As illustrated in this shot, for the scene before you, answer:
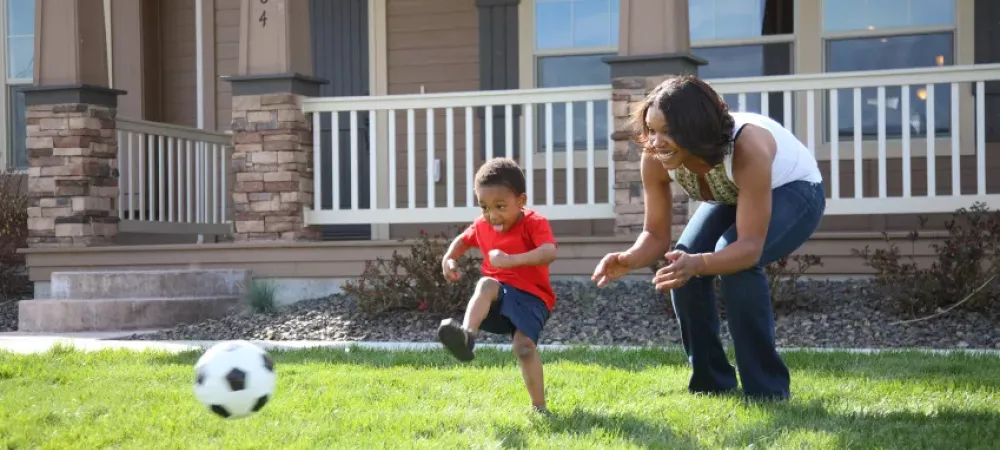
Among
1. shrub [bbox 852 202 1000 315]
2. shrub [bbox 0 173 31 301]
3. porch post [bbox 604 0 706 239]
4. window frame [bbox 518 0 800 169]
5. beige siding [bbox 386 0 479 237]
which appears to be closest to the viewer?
shrub [bbox 852 202 1000 315]

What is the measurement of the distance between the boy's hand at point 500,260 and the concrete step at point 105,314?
5.14 m

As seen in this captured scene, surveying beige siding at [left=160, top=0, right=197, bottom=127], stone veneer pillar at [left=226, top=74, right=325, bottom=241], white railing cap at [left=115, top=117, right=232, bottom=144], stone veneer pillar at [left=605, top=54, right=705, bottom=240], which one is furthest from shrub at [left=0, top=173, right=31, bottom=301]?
stone veneer pillar at [left=605, top=54, right=705, bottom=240]

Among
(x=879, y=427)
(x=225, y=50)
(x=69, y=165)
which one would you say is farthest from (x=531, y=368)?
(x=225, y=50)

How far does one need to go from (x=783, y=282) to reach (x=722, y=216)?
11.6 feet

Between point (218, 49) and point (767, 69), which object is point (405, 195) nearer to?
point (218, 49)

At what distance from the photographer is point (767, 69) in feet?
33.9

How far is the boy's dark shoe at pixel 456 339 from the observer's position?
4.03 metres

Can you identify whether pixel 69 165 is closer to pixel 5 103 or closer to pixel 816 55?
pixel 5 103

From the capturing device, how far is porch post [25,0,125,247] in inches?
381

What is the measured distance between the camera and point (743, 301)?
4391 mm

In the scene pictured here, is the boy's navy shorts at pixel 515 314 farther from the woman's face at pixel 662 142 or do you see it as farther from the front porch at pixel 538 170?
the front porch at pixel 538 170

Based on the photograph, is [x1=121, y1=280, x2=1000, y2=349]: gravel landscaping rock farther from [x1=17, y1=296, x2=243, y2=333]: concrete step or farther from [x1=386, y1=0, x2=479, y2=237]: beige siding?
[x1=386, y1=0, x2=479, y2=237]: beige siding

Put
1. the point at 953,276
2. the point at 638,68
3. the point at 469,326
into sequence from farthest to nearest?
the point at 638,68 → the point at 953,276 → the point at 469,326

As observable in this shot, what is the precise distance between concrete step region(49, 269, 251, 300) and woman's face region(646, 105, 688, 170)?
5.85 m
